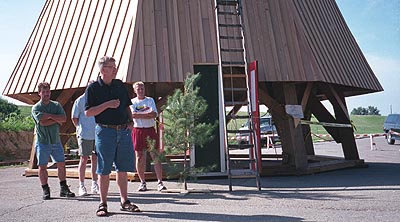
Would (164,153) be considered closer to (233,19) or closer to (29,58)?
(233,19)

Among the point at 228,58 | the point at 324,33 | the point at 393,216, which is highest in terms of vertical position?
the point at 324,33

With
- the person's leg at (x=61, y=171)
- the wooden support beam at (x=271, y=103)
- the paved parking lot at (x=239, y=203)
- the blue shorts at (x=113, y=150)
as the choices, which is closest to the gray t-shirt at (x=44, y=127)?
the person's leg at (x=61, y=171)

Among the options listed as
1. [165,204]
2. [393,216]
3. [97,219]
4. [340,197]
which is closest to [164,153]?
[165,204]

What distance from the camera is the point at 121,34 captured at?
899 cm

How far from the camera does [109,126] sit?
5.20 metres

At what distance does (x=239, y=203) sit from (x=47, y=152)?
2985mm

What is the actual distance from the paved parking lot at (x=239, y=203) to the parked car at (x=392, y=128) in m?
20.6

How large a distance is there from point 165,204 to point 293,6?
5.95 m

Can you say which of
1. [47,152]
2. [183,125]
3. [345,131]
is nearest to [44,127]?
[47,152]

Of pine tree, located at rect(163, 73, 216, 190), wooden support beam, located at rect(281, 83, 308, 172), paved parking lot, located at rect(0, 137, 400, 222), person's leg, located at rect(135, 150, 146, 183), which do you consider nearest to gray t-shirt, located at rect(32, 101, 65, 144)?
paved parking lot, located at rect(0, 137, 400, 222)

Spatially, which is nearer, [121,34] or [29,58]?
[121,34]

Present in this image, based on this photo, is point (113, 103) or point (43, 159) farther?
point (43, 159)

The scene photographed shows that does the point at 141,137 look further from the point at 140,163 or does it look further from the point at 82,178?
the point at 82,178

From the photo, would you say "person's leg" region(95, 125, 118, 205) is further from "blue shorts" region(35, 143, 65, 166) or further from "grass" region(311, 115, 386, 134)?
"grass" region(311, 115, 386, 134)
